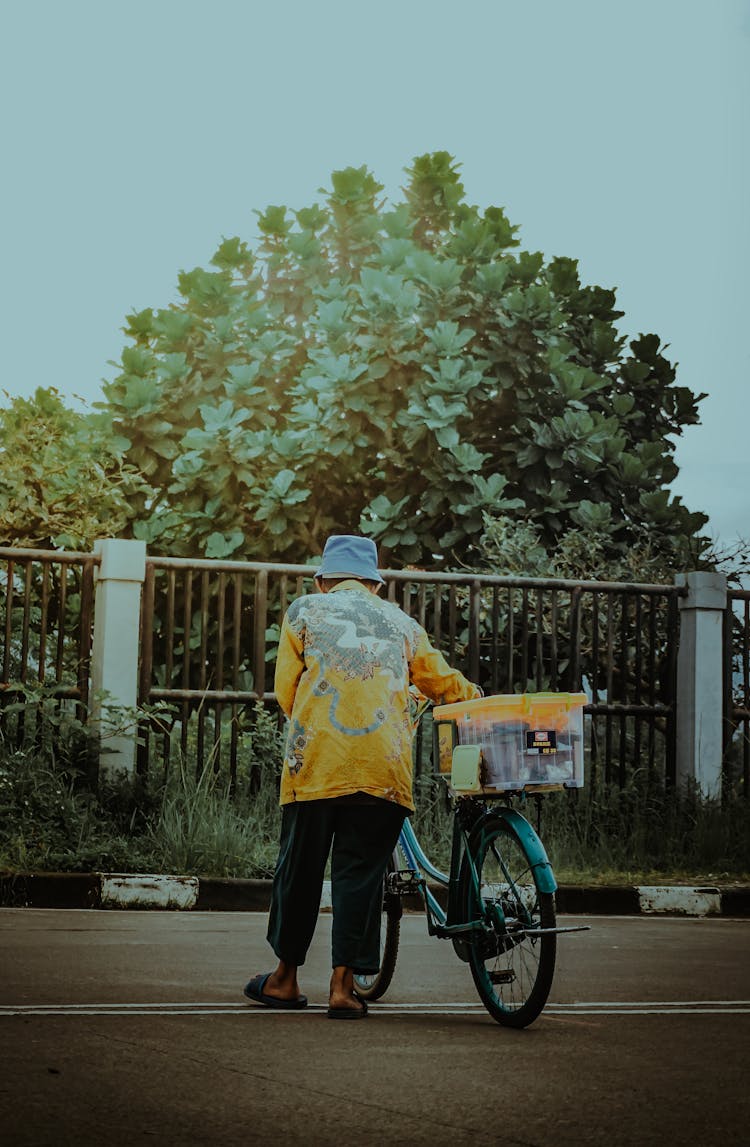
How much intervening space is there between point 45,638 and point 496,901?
19.6ft

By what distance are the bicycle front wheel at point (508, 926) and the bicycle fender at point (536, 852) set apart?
18mm

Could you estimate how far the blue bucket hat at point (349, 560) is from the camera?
6270mm

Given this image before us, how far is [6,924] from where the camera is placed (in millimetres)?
8625

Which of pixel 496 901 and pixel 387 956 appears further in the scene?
pixel 387 956

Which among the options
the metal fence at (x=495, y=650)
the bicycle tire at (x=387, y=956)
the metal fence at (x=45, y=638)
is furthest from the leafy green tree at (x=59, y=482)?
the bicycle tire at (x=387, y=956)

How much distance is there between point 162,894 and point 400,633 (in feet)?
14.5

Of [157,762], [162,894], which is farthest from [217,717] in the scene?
[162,894]

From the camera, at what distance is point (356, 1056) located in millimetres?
5082

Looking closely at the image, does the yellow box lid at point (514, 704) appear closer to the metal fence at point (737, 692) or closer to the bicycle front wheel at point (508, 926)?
the bicycle front wheel at point (508, 926)

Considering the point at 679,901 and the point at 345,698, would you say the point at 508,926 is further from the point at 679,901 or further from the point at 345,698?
the point at 679,901

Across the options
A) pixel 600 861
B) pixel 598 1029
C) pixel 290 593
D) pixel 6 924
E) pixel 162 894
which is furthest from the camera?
pixel 290 593

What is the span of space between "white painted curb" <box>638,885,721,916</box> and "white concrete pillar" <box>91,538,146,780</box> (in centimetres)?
343

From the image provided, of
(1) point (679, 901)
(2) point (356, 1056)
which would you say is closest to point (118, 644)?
(1) point (679, 901)

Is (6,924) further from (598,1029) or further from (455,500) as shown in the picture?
(455,500)
